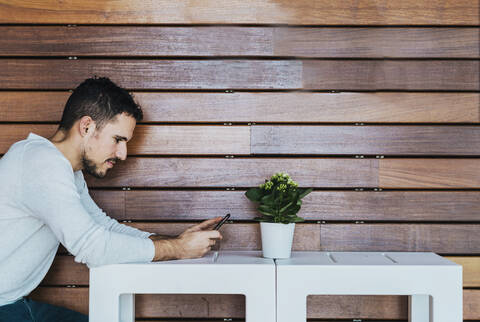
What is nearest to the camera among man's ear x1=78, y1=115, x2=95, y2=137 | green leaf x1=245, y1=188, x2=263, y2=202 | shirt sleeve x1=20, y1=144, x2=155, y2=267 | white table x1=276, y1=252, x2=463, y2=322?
shirt sleeve x1=20, y1=144, x2=155, y2=267

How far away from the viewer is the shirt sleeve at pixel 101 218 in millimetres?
2160

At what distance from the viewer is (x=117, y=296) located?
6.08 ft

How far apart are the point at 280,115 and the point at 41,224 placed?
127 cm

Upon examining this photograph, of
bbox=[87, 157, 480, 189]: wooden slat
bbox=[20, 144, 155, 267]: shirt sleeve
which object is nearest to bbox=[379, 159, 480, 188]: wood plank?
bbox=[87, 157, 480, 189]: wooden slat

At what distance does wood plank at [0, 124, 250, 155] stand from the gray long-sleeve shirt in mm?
545

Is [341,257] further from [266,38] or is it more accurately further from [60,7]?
[60,7]

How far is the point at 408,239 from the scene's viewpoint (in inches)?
92.3

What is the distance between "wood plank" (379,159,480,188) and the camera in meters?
2.36

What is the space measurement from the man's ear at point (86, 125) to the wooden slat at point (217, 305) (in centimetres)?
89

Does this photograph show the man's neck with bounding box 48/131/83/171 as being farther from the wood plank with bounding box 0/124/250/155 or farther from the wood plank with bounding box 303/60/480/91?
the wood plank with bounding box 303/60/480/91

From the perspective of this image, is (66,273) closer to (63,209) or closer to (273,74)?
(63,209)

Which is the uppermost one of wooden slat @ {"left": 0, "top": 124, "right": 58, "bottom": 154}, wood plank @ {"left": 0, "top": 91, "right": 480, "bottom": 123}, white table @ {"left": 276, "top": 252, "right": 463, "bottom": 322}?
wood plank @ {"left": 0, "top": 91, "right": 480, "bottom": 123}

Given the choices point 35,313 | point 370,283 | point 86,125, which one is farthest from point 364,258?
point 35,313

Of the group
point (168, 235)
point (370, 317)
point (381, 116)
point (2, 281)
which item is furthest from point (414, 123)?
point (2, 281)
